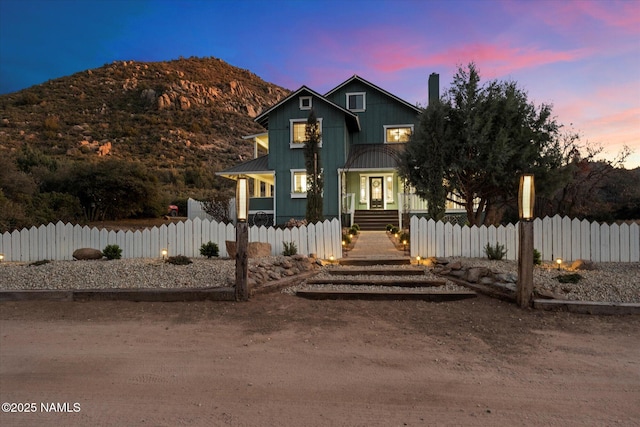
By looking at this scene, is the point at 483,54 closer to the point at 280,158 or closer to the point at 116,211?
the point at 280,158

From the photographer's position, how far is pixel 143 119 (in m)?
48.0

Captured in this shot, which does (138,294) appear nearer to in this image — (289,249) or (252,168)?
(289,249)

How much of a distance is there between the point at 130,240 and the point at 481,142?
34.1 feet

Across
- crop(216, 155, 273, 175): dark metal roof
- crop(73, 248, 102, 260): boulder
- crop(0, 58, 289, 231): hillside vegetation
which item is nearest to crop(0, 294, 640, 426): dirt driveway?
crop(73, 248, 102, 260): boulder

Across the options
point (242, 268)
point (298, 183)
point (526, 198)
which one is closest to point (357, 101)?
point (298, 183)

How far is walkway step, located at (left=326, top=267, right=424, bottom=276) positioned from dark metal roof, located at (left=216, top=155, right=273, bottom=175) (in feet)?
40.3

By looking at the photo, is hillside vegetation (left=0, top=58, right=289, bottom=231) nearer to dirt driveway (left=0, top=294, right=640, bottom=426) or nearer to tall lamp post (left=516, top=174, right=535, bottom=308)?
dirt driveway (left=0, top=294, right=640, bottom=426)

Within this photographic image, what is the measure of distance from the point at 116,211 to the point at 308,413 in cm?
2024

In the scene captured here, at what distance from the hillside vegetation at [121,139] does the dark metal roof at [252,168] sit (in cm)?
234

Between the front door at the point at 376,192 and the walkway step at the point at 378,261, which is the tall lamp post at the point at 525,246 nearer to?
the walkway step at the point at 378,261

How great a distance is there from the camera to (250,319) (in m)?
5.15

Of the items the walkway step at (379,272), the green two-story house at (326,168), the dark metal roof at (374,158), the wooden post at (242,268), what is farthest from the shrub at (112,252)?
the dark metal roof at (374,158)

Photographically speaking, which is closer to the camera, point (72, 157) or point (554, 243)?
point (554, 243)

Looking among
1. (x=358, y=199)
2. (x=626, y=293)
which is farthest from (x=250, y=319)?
(x=358, y=199)
